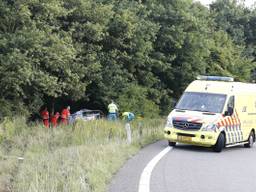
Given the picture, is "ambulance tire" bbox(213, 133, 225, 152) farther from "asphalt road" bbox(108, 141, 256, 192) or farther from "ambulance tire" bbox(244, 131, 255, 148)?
"ambulance tire" bbox(244, 131, 255, 148)

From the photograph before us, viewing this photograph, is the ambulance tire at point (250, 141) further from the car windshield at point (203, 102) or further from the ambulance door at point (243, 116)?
the car windshield at point (203, 102)

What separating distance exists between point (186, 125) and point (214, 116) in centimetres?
100

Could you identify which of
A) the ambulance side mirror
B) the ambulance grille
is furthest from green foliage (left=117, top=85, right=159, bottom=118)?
the ambulance grille

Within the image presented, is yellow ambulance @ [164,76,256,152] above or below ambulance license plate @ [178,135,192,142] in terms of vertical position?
above

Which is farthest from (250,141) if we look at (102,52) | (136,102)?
(136,102)

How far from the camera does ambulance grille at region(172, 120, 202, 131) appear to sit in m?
18.4

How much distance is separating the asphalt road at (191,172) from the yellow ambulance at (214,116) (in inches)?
19.7

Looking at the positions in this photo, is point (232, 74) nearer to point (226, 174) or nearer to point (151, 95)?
point (151, 95)

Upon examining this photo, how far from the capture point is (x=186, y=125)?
18547 mm

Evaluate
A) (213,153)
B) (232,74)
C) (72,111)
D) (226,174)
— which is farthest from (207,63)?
(226,174)

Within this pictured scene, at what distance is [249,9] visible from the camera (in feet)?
202

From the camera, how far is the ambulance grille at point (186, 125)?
1841 cm

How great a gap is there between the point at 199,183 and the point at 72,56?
1749cm

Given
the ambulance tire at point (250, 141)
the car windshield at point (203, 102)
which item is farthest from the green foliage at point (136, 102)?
the car windshield at point (203, 102)
